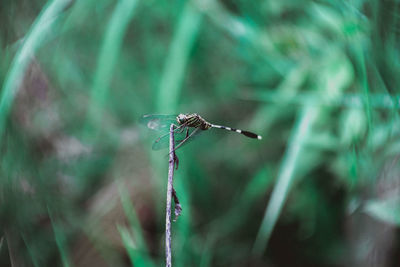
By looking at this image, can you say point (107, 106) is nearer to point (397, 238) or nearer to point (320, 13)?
point (320, 13)

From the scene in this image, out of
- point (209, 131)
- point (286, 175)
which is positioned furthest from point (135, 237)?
point (286, 175)

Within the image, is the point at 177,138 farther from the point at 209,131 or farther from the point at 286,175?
the point at 286,175

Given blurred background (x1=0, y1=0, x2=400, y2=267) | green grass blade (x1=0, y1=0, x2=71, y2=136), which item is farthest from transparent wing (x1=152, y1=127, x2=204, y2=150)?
green grass blade (x1=0, y1=0, x2=71, y2=136)

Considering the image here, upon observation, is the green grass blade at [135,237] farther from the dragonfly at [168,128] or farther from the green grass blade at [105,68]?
the dragonfly at [168,128]

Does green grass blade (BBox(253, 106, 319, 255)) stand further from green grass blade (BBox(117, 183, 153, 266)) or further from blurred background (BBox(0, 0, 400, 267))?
green grass blade (BBox(117, 183, 153, 266))

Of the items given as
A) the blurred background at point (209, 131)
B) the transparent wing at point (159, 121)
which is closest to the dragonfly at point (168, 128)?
the transparent wing at point (159, 121)

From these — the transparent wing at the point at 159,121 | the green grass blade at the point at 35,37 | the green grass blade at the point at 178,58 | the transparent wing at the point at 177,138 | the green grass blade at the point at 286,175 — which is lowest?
the green grass blade at the point at 286,175

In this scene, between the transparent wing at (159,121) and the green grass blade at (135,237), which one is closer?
the transparent wing at (159,121)

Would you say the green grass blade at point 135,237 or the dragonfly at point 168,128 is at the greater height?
the dragonfly at point 168,128
